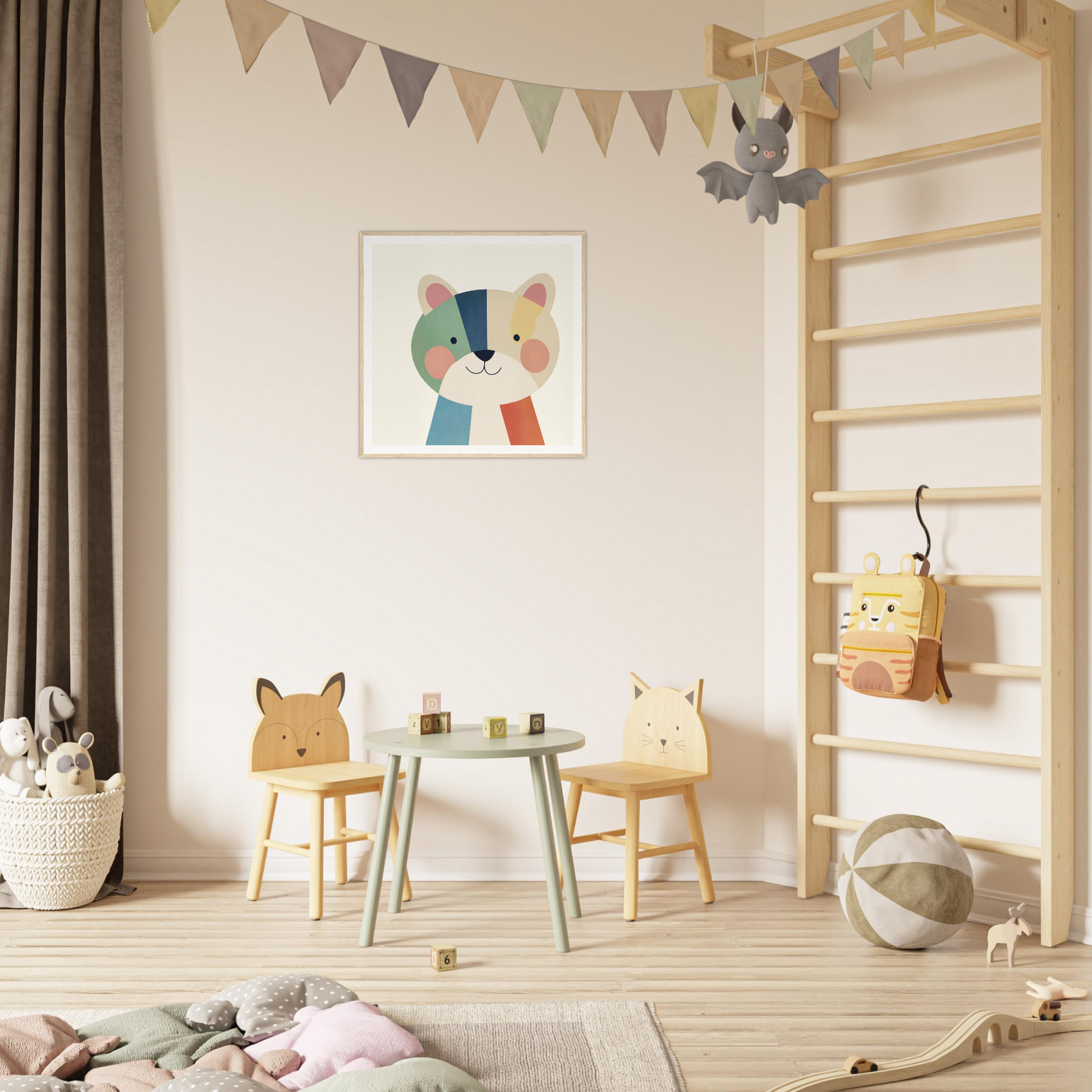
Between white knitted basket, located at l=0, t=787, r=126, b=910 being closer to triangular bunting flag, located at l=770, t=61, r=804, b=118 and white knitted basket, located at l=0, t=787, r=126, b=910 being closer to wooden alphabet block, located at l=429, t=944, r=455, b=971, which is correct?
wooden alphabet block, located at l=429, t=944, r=455, b=971

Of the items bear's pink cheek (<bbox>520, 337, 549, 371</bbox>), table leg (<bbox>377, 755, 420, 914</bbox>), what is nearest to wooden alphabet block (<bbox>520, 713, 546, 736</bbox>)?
table leg (<bbox>377, 755, 420, 914</bbox>)

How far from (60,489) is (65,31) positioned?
4.78ft

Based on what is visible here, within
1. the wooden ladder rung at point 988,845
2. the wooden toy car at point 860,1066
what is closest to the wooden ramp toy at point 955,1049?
the wooden toy car at point 860,1066

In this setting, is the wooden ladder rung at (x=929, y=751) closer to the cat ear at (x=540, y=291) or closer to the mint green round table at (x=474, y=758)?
the mint green round table at (x=474, y=758)

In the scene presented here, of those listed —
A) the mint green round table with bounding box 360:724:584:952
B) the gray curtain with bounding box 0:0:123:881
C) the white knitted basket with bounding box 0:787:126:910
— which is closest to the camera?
the mint green round table with bounding box 360:724:584:952

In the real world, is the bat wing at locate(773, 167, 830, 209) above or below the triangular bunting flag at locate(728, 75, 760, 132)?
below

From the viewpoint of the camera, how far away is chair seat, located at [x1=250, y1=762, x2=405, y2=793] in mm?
3320

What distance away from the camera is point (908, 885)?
295 centimetres

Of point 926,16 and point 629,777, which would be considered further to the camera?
point 629,777

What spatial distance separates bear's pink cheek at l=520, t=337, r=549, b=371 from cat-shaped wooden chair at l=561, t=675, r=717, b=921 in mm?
1064

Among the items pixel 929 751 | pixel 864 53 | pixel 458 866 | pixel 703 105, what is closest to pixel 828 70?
pixel 864 53

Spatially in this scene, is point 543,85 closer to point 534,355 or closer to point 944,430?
point 534,355

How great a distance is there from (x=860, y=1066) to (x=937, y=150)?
240 centimetres

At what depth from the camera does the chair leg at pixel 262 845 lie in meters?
3.49
